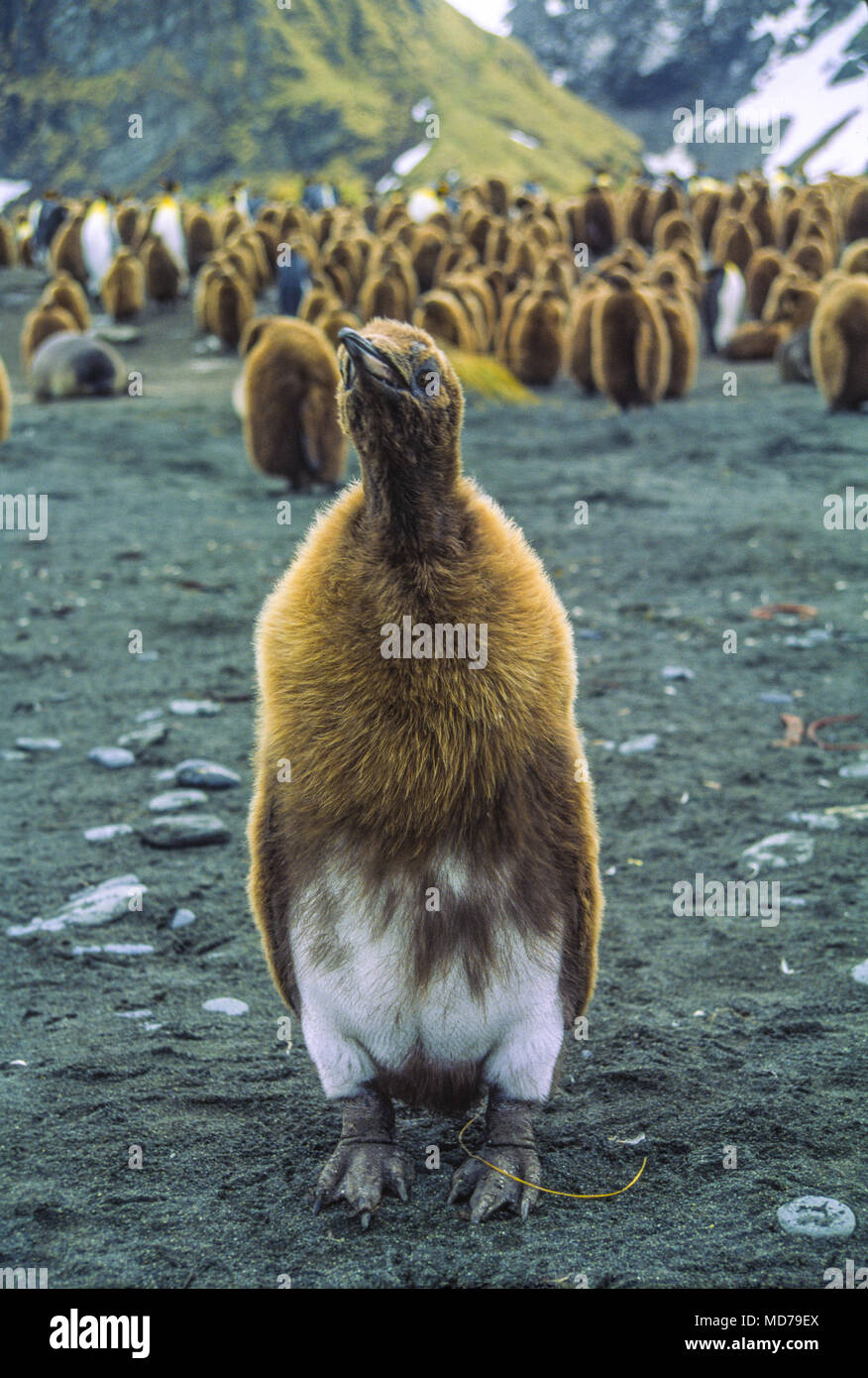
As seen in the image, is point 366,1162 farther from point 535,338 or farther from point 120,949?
point 535,338

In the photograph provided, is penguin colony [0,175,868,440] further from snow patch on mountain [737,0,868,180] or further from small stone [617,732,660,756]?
snow patch on mountain [737,0,868,180]

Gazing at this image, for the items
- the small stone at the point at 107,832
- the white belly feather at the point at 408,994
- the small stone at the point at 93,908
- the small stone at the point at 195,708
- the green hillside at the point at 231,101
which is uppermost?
the green hillside at the point at 231,101

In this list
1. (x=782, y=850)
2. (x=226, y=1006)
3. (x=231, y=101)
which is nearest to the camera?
(x=226, y=1006)

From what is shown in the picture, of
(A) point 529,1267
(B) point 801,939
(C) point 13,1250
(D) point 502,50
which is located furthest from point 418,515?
(D) point 502,50

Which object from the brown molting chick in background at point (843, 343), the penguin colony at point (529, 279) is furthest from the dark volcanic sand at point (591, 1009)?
the brown molting chick in background at point (843, 343)

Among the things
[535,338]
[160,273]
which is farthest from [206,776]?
[160,273]

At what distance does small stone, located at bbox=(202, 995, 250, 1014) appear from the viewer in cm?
272

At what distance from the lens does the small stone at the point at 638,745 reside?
426 cm

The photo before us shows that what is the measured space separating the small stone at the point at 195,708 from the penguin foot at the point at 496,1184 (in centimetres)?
277

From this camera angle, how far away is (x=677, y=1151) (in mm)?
2158

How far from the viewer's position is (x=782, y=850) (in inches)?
137

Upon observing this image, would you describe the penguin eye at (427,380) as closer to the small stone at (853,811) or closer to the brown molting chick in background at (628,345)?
the small stone at (853,811)

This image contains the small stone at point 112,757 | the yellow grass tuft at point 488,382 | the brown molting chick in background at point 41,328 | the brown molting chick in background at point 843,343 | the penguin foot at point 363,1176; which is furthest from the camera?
the brown molting chick in background at point 41,328

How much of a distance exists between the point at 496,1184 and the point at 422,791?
618 millimetres
